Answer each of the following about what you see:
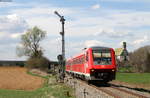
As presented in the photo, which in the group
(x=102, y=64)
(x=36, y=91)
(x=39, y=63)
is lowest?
(x=36, y=91)

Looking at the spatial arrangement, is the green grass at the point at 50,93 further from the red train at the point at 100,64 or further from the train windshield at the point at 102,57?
the train windshield at the point at 102,57

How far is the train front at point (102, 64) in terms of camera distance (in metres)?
27.9

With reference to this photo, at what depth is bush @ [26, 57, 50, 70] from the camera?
296 feet

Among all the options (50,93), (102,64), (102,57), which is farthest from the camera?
(102,57)

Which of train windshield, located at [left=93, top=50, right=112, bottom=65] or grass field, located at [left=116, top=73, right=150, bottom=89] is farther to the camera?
grass field, located at [left=116, top=73, right=150, bottom=89]

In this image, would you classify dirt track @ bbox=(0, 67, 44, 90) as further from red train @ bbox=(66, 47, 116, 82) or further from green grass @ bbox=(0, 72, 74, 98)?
red train @ bbox=(66, 47, 116, 82)

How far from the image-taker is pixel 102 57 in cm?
2852

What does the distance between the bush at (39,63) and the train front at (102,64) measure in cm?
6124

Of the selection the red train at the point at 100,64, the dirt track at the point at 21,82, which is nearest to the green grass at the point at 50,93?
the red train at the point at 100,64

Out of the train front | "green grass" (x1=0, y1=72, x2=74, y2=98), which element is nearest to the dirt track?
"green grass" (x1=0, y1=72, x2=74, y2=98)

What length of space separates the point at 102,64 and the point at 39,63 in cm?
6332

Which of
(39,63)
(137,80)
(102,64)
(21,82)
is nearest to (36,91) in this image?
(102,64)

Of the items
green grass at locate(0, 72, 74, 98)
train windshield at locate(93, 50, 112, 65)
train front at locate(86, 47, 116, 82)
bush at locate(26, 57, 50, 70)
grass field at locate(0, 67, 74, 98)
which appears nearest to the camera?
green grass at locate(0, 72, 74, 98)

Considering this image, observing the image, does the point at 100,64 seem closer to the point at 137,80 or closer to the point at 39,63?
the point at 137,80
